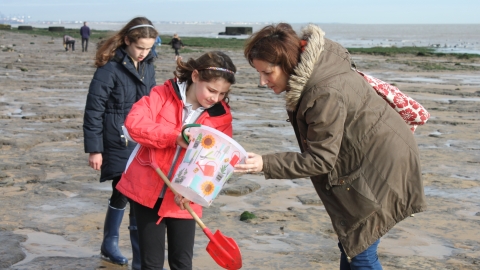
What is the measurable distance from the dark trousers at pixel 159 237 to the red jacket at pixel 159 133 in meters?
0.07

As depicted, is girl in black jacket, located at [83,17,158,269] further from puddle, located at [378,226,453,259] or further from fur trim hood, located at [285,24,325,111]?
puddle, located at [378,226,453,259]

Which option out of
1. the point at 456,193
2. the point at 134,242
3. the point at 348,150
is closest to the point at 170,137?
the point at 348,150

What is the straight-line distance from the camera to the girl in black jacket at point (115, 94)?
12.6ft

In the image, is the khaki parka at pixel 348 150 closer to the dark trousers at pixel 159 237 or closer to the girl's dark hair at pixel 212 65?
the girl's dark hair at pixel 212 65

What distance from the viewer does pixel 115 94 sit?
12.8 ft

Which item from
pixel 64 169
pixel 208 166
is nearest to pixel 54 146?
pixel 64 169

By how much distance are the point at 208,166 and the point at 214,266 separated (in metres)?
Answer: 1.51

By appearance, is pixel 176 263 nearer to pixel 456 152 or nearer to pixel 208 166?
pixel 208 166

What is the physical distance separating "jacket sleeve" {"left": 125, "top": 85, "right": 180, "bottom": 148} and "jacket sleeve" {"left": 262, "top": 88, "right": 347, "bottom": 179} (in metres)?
0.52

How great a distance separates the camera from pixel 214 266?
409 centimetres

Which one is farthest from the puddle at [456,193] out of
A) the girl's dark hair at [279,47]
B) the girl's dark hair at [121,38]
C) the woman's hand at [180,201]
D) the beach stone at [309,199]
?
the girl's dark hair at [279,47]

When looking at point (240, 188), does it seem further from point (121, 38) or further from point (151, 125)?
point (151, 125)

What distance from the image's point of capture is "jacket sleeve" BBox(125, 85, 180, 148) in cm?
301

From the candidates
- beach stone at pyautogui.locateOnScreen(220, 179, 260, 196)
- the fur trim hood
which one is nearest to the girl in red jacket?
the fur trim hood
